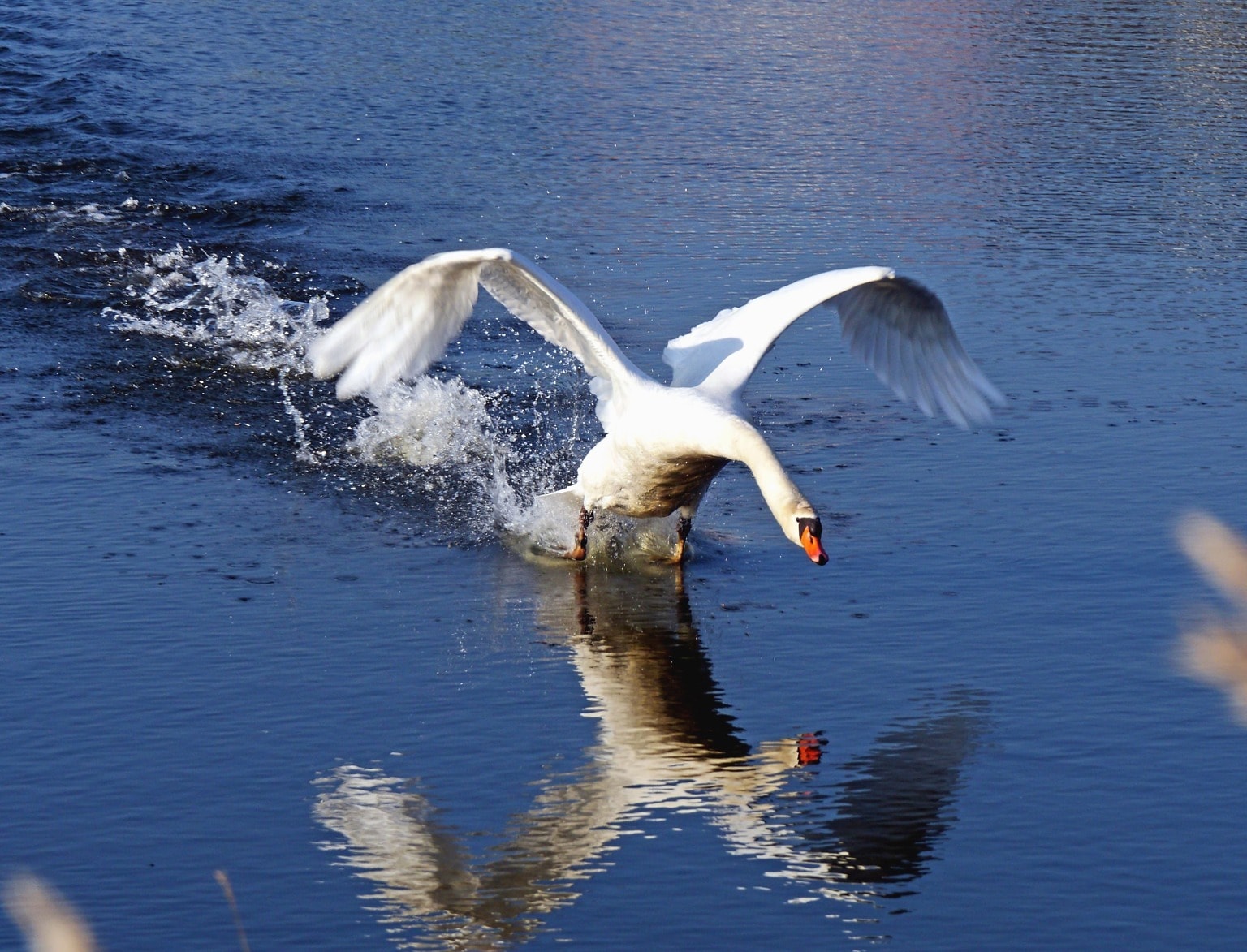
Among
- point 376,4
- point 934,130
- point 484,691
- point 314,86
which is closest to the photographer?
point 484,691

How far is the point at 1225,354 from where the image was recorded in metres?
11.0

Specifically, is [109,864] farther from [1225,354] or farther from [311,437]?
[1225,354]

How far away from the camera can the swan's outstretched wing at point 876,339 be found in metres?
8.12

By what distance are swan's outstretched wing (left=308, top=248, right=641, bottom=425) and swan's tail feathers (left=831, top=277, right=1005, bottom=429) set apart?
1369 millimetres

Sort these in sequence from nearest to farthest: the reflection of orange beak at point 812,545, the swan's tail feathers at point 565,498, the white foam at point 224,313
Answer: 1. the reflection of orange beak at point 812,545
2. the swan's tail feathers at point 565,498
3. the white foam at point 224,313

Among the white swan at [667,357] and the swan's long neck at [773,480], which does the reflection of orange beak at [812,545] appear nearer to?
the swan's long neck at [773,480]

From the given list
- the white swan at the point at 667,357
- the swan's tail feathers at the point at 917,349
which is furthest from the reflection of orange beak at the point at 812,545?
the swan's tail feathers at the point at 917,349

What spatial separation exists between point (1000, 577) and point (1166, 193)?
26.6 feet

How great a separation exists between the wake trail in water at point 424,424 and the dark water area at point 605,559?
1.5 inches

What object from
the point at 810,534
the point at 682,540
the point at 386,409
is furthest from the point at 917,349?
the point at 386,409

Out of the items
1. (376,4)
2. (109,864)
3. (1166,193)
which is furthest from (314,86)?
(109,864)

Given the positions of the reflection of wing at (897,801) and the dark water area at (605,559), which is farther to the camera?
the reflection of wing at (897,801)

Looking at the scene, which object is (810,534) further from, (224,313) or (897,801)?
(224,313)

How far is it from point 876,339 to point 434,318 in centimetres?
225
